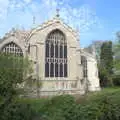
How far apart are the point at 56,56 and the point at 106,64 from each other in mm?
19284

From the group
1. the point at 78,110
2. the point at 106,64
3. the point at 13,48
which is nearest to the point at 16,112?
the point at 78,110

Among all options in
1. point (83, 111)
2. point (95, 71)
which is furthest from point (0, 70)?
point (95, 71)

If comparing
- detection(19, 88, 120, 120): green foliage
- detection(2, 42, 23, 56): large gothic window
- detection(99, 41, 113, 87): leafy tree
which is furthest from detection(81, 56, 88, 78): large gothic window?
detection(19, 88, 120, 120): green foliage

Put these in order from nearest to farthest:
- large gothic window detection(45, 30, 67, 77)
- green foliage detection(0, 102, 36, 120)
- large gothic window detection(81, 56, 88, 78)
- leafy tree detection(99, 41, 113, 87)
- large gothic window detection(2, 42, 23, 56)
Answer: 1. green foliage detection(0, 102, 36, 120)
2. large gothic window detection(2, 42, 23, 56)
3. large gothic window detection(45, 30, 67, 77)
4. large gothic window detection(81, 56, 88, 78)
5. leafy tree detection(99, 41, 113, 87)

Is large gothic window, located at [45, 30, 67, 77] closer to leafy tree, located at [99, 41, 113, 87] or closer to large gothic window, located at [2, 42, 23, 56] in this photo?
large gothic window, located at [2, 42, 23, 56]

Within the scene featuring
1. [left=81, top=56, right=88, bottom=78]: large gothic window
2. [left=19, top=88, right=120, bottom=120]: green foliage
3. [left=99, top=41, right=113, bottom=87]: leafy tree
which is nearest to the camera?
[left=19, top=88, right=120, bottom=120]: green foliage

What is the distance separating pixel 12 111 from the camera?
1145 cm

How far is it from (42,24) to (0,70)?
1196 inches

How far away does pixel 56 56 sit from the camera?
41750mm

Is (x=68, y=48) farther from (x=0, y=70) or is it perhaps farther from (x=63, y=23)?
(x=0, y=70)

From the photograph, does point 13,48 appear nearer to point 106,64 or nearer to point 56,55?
point 56,55

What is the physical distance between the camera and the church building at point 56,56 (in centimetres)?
3962

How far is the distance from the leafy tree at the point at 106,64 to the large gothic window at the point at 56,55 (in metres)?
14.2

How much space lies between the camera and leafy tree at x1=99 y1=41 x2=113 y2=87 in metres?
53.8
